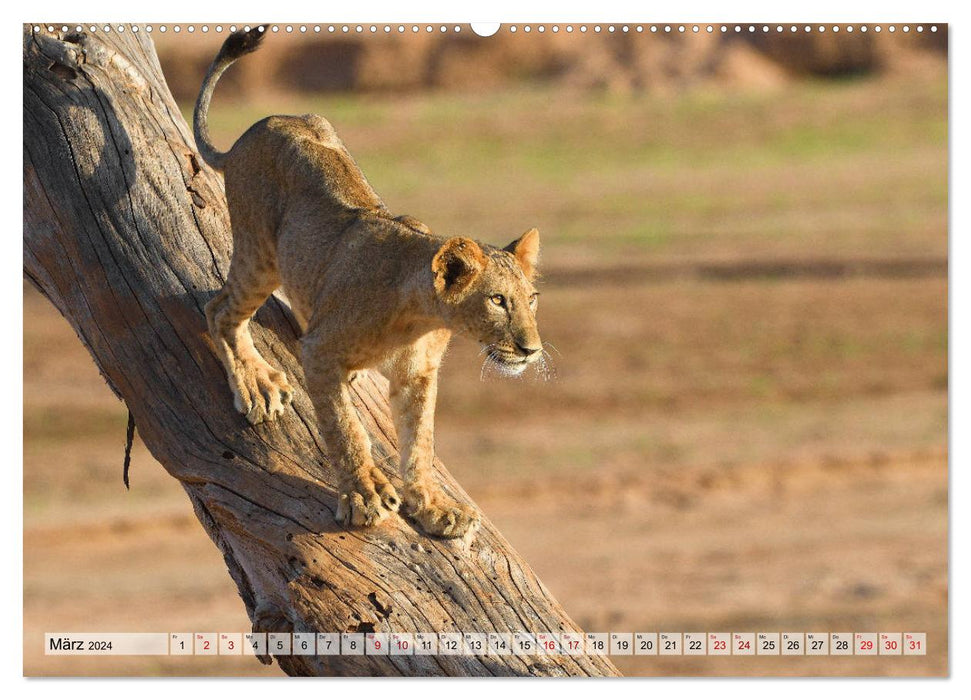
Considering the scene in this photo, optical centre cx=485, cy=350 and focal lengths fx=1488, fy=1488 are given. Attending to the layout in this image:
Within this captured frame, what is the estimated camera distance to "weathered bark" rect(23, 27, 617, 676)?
4.84 metres

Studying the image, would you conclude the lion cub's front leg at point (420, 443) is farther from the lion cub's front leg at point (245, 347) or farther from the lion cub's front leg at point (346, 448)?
the lion cub's front leg at point (245, 347)

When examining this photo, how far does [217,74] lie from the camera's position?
19.3 ft

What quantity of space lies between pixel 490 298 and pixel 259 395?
1086 mm

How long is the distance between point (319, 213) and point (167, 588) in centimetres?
744

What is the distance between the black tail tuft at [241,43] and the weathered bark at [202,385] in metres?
0.53

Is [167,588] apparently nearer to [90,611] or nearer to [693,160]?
[90,611]

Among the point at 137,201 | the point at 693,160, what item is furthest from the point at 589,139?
the point at 137,201

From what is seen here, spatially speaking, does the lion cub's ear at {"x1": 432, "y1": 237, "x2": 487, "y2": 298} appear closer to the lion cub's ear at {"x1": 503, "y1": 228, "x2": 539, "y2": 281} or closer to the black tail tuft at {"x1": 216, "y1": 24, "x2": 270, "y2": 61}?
the lion cub's ear at {"x1": 503, "y1": 228, "x2": 539, "y2": 281}

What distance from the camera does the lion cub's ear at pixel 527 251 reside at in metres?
4.81

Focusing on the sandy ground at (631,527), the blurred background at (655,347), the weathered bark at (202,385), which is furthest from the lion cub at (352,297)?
the sandy ground at (631,527)

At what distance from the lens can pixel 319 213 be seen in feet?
17.3

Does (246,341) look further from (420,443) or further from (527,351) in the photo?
(527,351)

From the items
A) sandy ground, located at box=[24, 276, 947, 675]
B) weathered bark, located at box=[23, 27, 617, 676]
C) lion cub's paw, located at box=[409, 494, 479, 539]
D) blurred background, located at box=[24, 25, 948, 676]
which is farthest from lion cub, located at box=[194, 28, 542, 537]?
sandy ground, located at box=[24, 276, 947, 675]

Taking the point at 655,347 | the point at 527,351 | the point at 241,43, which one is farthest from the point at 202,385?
the point at 655,347
